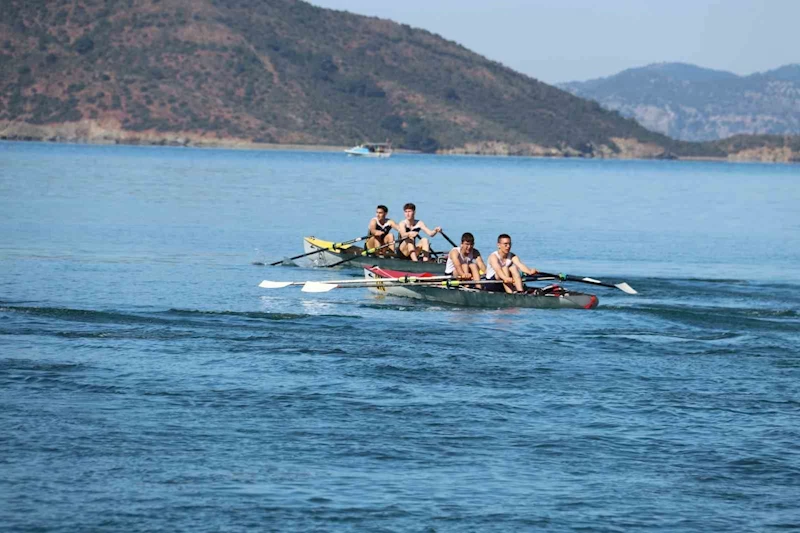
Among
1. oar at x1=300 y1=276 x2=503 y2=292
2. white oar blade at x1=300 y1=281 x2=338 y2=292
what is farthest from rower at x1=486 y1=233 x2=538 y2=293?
white oar blade at x1=300 y1=281 x2=338 y2=292

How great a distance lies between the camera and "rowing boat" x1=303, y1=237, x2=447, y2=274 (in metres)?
31.1

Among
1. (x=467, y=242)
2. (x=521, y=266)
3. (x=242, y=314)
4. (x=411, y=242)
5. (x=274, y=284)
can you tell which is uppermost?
(x=467, y=242)

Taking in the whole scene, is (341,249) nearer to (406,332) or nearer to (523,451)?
(406,332)

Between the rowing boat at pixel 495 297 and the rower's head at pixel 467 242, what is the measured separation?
2.58 feet

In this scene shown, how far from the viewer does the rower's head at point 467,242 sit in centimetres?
2500

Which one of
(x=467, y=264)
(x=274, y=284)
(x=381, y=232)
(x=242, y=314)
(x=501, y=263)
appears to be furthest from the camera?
(x=381, y=232)

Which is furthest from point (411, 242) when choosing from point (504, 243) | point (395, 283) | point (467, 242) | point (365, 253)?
point (504, 243)

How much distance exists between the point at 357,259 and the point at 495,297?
8875mm

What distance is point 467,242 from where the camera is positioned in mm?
25172

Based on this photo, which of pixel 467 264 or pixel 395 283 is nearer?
pixel 467 264

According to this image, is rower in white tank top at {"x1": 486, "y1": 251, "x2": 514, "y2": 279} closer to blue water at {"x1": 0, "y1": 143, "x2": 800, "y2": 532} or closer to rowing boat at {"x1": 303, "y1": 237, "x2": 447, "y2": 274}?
blue water at {"x1": 0, "y1": 143, "x2": 800, "y2": 532}

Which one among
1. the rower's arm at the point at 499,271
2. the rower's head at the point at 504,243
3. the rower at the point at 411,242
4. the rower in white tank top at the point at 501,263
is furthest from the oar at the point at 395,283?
the rower at the point at 411,242

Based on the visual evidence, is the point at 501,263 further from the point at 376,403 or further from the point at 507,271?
the point at 376,403

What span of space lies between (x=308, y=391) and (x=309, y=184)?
76226 mm
